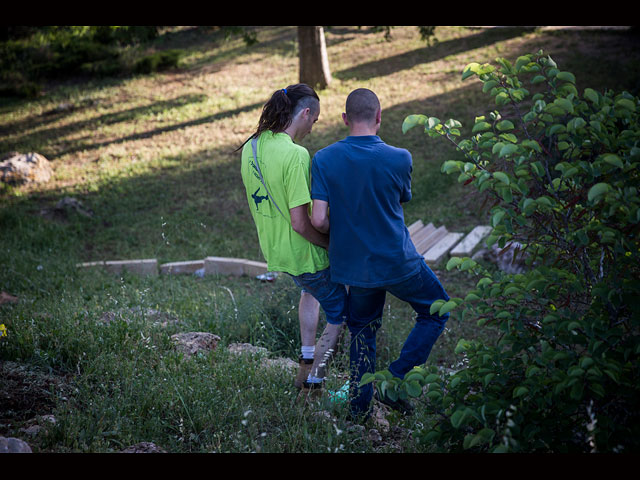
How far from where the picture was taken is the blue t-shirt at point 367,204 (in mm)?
3332

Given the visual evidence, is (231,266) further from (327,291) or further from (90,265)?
(327,291)

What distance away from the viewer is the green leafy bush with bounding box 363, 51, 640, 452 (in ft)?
7.59

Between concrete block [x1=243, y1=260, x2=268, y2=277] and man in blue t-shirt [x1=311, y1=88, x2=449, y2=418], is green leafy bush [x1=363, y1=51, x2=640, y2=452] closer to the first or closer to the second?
man in blue t-shirt [x1=311, y1=88, x2=449, y2=418]

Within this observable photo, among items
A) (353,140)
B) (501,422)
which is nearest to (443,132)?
(353,140)

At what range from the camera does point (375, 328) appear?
358 centimetres

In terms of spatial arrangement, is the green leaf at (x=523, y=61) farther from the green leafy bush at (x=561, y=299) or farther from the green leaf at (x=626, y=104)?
the green leaf at (x=626, y=104)

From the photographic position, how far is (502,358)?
2.69 metres

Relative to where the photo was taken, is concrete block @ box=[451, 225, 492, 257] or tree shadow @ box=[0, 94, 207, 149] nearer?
concrete block @ box=[451, 225, 492, 257]

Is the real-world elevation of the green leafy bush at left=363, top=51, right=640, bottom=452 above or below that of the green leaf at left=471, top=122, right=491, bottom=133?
below

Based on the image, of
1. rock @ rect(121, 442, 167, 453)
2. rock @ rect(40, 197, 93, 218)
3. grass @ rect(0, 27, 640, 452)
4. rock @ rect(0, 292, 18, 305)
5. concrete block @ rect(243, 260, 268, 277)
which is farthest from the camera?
rock @ rect(40, 197, 93, 218)

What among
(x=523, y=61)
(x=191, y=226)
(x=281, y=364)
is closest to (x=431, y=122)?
(x=523, y=61)

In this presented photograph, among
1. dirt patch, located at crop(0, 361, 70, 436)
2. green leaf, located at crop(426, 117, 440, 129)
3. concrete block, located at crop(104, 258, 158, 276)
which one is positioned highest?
green leaf, located at crop(426, 117, 440, 129)

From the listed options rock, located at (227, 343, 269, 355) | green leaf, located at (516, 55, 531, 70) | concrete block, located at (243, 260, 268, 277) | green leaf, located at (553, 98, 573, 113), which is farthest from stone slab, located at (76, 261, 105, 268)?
green leaf, located at (553, 98, 573, 113)
